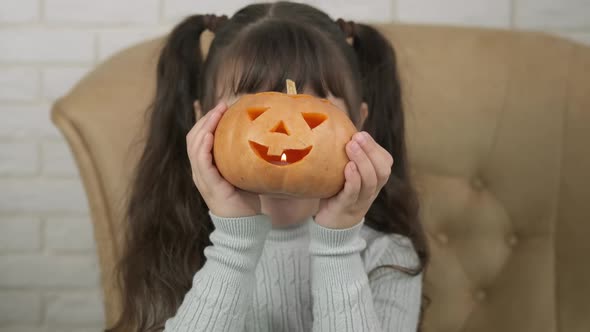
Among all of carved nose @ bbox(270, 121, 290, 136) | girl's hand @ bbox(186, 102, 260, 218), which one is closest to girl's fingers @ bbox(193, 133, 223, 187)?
girl's hand @ bbox(186, 102, 260, 218)

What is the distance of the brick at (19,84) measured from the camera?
4.73 ft

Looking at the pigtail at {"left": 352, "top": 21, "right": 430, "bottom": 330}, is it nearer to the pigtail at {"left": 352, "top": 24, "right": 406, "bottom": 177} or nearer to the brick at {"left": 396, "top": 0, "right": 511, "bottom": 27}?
the pigtail at {"left": 352, "top": 24, "right": 406, "bottom": 177}

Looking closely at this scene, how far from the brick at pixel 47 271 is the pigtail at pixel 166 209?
15.7 inches

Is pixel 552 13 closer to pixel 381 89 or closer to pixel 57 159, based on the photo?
pixel 381 89

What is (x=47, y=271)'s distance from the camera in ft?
4.97

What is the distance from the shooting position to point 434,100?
1.21 meters

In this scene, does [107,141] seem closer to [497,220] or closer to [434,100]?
[434,100]

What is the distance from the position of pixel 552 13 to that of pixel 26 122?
1.08 meters

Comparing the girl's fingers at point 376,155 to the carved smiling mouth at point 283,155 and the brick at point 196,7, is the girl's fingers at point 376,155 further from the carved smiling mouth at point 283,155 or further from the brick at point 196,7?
the brick at point 196,7

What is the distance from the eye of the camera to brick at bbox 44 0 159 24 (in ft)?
4.66

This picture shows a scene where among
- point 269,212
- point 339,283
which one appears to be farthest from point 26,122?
point 339,283

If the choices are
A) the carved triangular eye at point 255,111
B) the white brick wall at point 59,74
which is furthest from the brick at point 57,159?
the carved triangular eye at point 255,111

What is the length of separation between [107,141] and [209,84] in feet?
0.87

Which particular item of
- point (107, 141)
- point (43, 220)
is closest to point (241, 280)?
point (107, 141)
